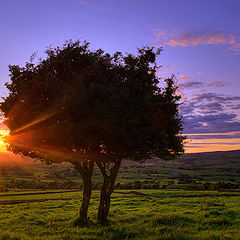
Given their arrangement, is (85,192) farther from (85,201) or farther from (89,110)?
(89,110)

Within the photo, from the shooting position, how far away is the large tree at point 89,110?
15156mm

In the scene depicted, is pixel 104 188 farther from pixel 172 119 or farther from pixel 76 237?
pixel 172 119

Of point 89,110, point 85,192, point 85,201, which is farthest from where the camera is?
point 85,192

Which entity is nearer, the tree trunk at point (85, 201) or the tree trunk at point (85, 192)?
the tree trunk at point (85, 192)

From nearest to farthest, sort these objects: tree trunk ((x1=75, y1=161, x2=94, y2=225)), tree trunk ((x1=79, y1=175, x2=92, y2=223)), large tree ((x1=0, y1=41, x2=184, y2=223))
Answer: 1. large tree ((x1=0, y1=41, x2=184, y2=223))
2. tree trunk ((x1=75, y1=161, x2=94, y2=225))
3. tree trunk ((x1=79, y1=175, x2=92, y2=223))

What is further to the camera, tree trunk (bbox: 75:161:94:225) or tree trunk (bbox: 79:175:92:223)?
tree trunk (bbox: 79:175:92:223)

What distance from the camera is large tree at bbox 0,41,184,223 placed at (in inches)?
597

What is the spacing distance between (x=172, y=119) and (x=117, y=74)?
18.3 feet

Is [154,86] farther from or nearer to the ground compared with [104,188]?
farther from the ground

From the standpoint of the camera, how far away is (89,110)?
15.1 m

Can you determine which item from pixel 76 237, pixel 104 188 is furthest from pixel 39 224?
pixel 76 237

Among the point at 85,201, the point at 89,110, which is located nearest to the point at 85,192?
the point at 85,201

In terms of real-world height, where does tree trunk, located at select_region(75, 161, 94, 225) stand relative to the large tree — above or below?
below

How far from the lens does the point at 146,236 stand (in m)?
13.8
